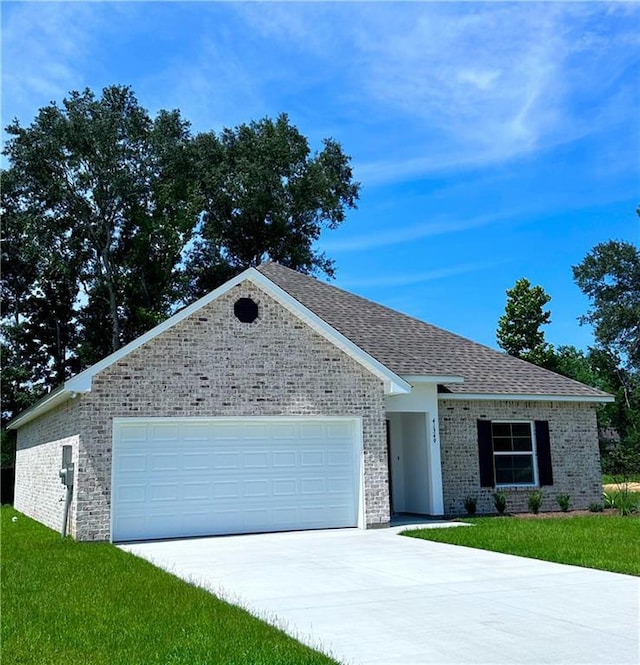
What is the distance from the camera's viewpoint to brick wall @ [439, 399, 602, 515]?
1769cm

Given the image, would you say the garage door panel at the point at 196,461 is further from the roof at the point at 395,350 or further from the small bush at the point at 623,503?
the small bush at the point at 623,503

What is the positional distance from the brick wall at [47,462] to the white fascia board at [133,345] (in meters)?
0.52

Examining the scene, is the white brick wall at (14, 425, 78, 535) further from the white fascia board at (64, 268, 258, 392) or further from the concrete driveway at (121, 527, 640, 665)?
the concrete driveway at (121, 527, 640, 665)

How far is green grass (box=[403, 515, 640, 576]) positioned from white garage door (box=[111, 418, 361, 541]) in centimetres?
214

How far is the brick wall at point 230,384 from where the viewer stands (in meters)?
13.6

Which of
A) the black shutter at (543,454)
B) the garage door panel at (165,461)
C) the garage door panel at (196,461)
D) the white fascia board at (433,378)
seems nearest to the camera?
the garage door panel at (165,461)

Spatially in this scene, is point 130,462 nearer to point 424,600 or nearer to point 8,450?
point 424,600

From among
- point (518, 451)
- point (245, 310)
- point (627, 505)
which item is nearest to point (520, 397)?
point (518, 451)


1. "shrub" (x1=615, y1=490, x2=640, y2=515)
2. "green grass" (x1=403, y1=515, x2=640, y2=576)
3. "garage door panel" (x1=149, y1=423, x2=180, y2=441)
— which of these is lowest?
"green grass" (x1=403, y1=515, x2=640, y2=576)

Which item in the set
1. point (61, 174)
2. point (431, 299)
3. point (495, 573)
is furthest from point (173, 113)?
point (495, 573)

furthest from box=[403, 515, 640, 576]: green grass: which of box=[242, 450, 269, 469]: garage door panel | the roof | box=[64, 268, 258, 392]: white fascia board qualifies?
box=[64, 268, 258, 392]: white fascia board

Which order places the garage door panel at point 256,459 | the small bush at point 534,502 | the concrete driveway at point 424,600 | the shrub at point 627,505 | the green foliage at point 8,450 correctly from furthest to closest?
the green foliage at point 8,450
the small bush at point 534,502
the shrub at point 627,505
the garage door panel at point 256,459
the concrete driveway at point 424,600

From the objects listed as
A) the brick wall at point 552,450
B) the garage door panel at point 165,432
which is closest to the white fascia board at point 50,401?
the garage door panel at point 165,432

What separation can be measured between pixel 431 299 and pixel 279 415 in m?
23.2
